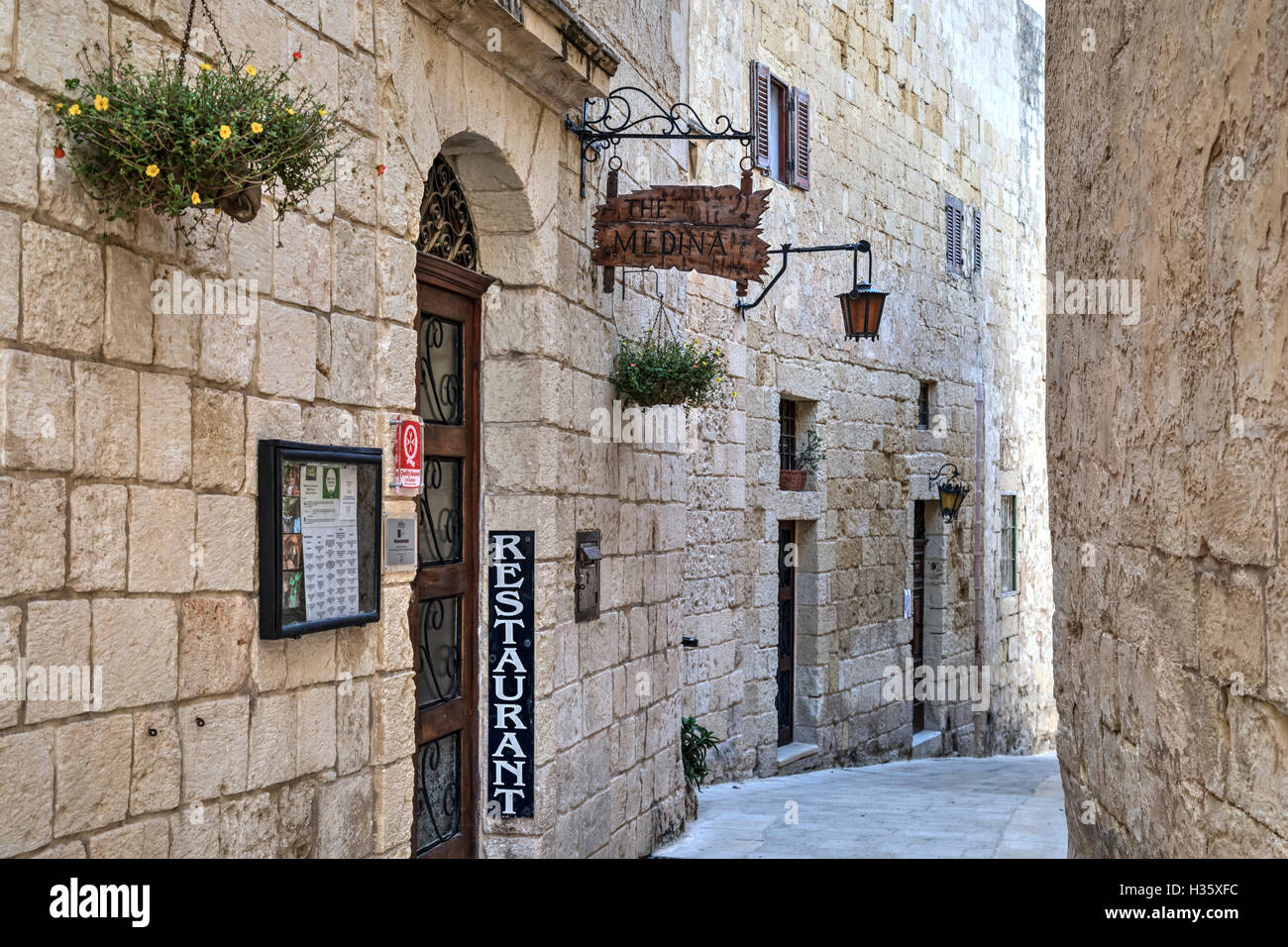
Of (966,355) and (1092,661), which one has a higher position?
(966,355)

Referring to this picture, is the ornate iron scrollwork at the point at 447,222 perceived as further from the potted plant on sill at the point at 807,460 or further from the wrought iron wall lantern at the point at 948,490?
the wrought iron wall lantern at the point at 948,490

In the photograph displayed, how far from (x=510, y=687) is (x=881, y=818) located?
354cm

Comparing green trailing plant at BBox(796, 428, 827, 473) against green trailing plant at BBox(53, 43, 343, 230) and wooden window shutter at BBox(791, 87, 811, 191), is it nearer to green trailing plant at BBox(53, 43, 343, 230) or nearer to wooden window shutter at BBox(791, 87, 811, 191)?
wooden window shutter at BBox(791, 87, 811, 191)

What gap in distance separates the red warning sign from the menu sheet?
36cm

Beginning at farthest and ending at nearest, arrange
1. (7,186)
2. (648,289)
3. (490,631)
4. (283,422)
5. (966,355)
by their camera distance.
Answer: (966,355), (648,289), (490,631), (283,422), (7,186)

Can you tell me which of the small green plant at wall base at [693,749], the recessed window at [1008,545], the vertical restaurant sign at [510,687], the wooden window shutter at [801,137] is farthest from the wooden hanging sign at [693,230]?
the recessed window at [1008,545]

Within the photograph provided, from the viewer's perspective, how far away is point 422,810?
17.5 ft

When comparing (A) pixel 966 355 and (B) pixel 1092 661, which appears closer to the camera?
(B) pixel 1092 661
